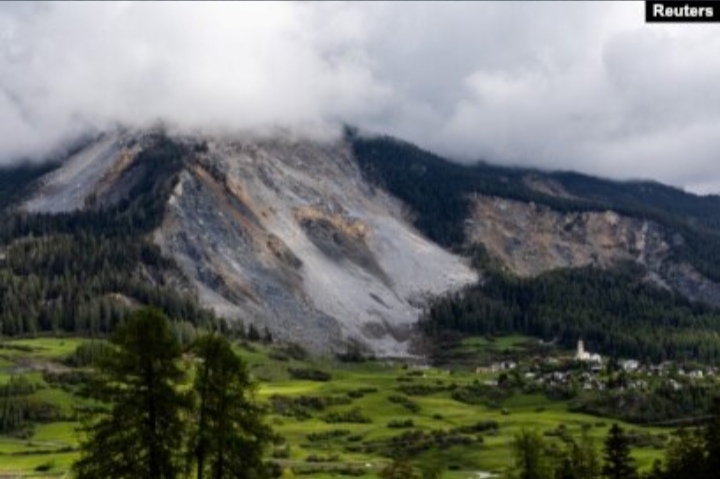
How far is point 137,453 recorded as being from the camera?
53406 millimetres

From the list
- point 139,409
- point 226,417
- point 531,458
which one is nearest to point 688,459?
point 531,458

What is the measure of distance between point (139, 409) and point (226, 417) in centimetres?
611

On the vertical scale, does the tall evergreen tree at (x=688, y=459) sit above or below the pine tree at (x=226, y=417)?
below

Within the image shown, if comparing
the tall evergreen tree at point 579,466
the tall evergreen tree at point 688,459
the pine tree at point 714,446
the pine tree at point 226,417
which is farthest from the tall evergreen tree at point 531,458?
the pine tree at point 226,417

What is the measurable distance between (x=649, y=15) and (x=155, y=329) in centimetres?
4523

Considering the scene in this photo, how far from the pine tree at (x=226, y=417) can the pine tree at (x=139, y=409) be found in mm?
2747

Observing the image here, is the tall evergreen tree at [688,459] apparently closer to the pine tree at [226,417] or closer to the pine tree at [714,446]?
the pine tree at [714,446]

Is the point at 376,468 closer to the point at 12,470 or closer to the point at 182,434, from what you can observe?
the point at 12,470

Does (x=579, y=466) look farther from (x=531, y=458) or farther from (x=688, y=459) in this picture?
(x=688, y=459)

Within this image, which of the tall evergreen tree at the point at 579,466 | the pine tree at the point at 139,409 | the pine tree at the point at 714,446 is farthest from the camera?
the tall evergreen tree at the point at 579,466

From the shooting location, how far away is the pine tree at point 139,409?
53219 millimetres

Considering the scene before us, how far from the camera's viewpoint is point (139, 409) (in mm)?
53906

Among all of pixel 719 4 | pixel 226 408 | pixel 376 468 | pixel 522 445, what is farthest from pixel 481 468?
pixel 226 408

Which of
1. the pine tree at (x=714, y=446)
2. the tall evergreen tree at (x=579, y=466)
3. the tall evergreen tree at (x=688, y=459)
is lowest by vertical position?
the tall evergreen tree at (x=579, y=466)
